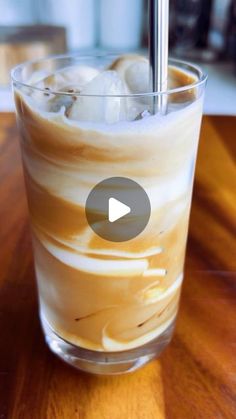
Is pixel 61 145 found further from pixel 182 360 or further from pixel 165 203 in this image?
pixel 182 360

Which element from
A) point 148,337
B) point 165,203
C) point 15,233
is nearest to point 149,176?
point 165,203

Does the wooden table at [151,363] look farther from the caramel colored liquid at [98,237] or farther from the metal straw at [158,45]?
the metal straw at [158,45]

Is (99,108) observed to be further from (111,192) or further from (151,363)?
(151,363)

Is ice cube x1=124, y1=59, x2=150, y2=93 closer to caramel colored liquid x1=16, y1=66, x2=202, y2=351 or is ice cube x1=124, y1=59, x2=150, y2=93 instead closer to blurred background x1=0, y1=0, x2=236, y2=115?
caramel colored liquid x1=16, y1=66, x2=202, y2=351

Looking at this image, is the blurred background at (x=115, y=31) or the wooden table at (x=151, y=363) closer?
the wooden table at (x=151, y=363)

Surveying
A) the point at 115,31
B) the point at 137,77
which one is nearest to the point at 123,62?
the point at 137,77

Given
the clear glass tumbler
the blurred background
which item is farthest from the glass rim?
the blurred background
